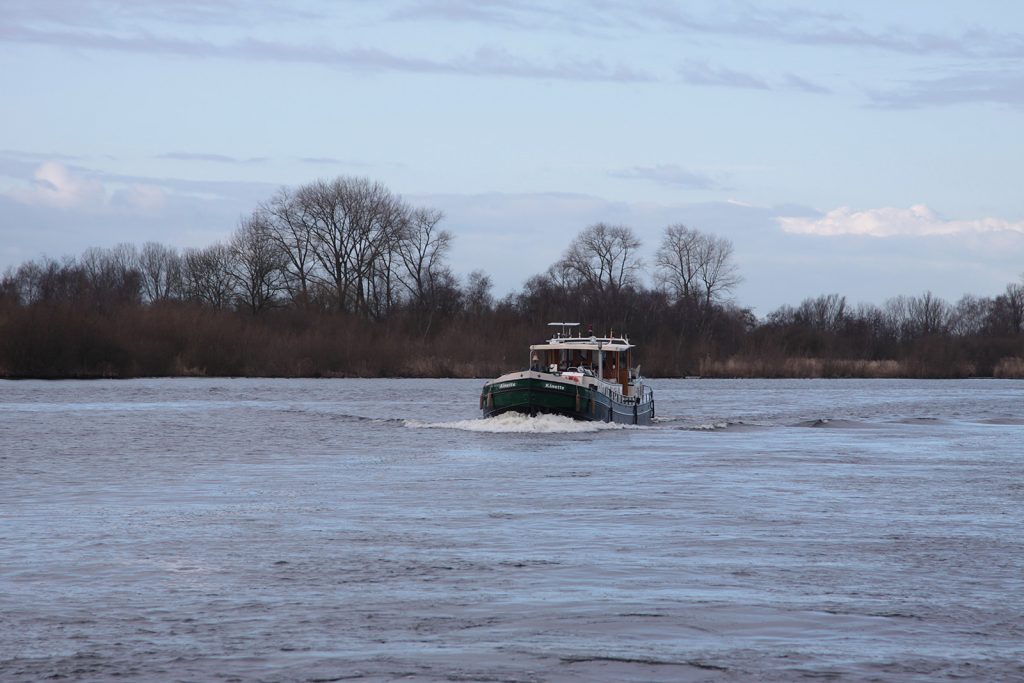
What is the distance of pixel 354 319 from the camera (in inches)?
3632

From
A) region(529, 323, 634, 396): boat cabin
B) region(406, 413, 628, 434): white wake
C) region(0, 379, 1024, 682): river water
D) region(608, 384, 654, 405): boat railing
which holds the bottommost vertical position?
region(0, 379, 1024, 682): river water

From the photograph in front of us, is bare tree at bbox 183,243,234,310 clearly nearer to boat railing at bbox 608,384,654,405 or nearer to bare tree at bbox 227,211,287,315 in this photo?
bare tree at bbox 227,211,287,315

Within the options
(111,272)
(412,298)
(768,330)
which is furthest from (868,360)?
(111,272)

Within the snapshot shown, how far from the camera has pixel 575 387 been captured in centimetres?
3975

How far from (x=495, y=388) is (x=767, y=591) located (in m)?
27.0

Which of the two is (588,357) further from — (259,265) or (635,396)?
(259,265)

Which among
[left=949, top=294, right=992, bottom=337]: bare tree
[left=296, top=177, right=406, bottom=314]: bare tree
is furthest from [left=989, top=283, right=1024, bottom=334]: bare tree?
[left=296, top=177, right=406, bottom=314]: bare tree

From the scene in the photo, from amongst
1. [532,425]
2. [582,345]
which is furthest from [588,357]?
[532,425]

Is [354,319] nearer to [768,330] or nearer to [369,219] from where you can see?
[369,219]

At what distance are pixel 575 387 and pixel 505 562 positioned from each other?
24.7 meters

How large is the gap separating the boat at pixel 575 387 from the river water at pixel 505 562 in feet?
14.0

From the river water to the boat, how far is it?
4.28 metres

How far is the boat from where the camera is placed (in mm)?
39719

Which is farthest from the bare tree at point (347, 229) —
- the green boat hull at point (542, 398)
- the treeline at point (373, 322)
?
the green boat hull at point (542, 398)
